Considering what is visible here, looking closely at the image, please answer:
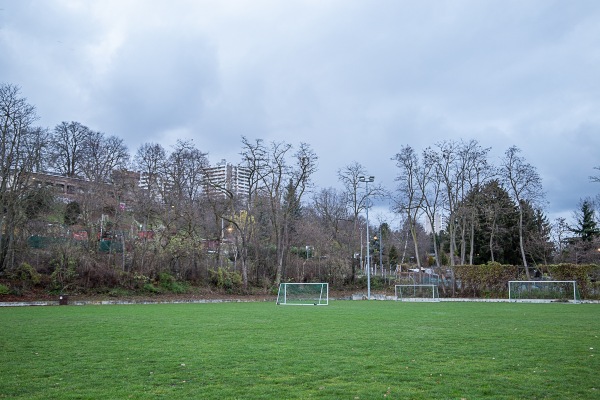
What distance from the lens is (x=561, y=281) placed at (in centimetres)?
3362

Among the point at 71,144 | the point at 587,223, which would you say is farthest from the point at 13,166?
the point at 587,223

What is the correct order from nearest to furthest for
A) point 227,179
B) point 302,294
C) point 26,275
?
point 26,275, point 302,294, point 227,179

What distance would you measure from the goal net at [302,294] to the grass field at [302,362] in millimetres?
17568

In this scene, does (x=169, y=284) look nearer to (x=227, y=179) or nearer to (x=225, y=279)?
(x=225, y=279)

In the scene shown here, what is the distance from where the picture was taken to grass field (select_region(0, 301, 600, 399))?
266 inches

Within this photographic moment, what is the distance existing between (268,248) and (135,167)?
1514cm

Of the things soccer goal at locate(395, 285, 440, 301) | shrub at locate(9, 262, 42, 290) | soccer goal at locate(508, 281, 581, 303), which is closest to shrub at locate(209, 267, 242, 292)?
shrub at locate(9, 262, 42, 290)

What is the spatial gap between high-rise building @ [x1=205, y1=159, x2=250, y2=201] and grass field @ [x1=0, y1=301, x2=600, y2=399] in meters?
27.9

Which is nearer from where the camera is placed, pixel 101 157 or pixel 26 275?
pixel 26 275

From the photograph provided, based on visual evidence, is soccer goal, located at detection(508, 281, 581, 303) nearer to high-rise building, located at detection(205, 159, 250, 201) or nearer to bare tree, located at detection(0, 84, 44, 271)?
high-rise building, located at detection(205, 159, 250, 201)

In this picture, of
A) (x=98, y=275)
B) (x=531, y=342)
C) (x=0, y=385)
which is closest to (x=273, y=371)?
(x=0, y=385)

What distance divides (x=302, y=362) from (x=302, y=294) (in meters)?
23.9

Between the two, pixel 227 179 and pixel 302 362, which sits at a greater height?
pixel 227 179

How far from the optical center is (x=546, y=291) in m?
33.9
